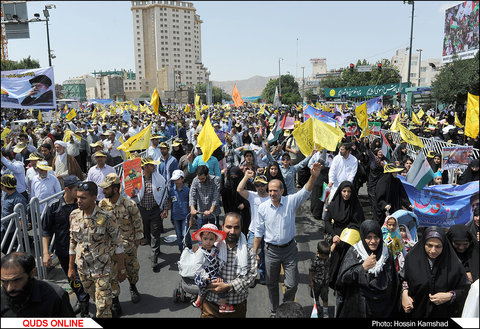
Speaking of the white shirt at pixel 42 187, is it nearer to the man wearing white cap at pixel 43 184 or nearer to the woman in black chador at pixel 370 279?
the man wearing white cap at pixel 43 184

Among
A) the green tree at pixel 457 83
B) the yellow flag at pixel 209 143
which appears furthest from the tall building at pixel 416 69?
the yellow flag at pixel 209 143

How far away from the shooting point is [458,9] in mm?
29594

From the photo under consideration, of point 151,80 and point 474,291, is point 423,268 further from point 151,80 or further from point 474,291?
point 151,80

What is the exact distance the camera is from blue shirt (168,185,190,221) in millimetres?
5695

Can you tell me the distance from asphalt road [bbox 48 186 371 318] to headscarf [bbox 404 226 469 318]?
1385 mm

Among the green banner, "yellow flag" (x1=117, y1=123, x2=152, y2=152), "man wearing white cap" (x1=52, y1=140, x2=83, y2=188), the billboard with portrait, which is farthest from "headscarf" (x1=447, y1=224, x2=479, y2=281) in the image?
the green banner

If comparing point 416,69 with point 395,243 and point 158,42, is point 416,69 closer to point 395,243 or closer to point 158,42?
point 158,42

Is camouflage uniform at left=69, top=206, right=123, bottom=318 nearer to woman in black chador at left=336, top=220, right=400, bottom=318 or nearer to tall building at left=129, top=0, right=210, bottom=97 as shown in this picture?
woman in black chador at left=336, top=220, right=400, bottom=318

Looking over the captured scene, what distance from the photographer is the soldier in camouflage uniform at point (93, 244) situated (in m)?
3.70

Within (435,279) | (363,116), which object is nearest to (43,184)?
(435,279)

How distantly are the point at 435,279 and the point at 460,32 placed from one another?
107ft

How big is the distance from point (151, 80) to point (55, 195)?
145 metres

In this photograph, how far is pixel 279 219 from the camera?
4082 millimetres

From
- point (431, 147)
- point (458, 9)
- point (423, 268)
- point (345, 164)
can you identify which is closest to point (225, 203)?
point (345, 164)
